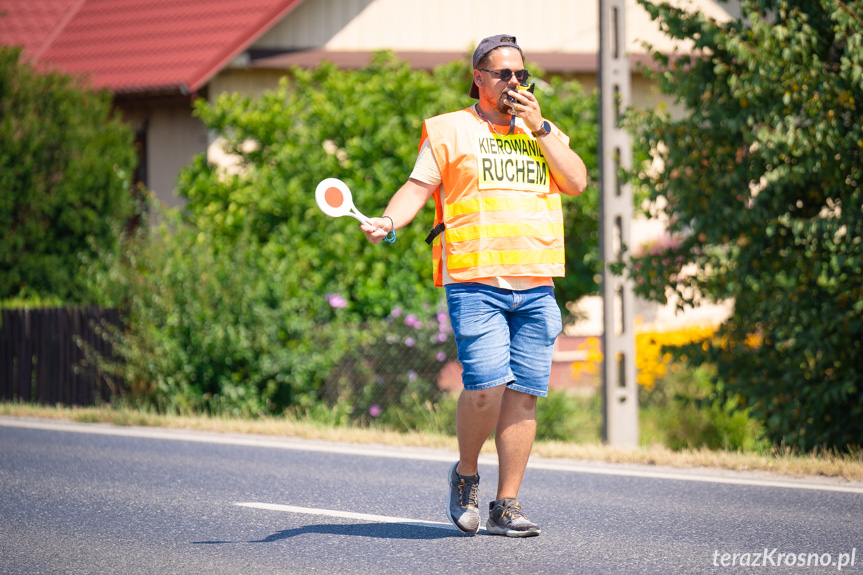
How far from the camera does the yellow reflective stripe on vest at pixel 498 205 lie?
196 inches

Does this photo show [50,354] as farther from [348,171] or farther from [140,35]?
[140,35]

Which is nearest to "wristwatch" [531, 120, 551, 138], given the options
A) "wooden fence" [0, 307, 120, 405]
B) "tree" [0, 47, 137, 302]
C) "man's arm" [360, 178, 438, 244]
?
"man's arm" [360, 178, 438, 244]

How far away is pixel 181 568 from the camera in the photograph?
15.5 feet

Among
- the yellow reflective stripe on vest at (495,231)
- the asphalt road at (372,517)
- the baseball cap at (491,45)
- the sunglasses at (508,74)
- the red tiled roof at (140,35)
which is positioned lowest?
the asphalt road at (372,517)

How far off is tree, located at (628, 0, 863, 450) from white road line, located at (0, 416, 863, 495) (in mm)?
1846

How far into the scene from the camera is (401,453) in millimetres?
8406

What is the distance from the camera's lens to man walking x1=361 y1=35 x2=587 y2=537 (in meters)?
4.97

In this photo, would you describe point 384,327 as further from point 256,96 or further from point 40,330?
point 256,96

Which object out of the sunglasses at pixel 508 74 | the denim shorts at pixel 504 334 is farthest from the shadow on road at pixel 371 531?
the sunglasses at pixel 508 74

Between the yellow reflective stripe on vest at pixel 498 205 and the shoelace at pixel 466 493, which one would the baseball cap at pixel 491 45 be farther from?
the shoelace at pixel 466 493

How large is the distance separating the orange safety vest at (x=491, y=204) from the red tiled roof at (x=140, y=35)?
11.5 meters

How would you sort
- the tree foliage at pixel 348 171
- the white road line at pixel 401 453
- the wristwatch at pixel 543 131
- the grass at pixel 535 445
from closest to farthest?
the wristwatch at pixel 543 131 < the white road line at pixel 401 453 < the grass at pixel 535 445 < the tree foliage at pixel 348 171

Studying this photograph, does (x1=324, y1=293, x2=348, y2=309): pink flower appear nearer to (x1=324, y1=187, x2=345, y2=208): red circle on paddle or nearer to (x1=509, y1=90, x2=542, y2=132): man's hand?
(x1=324, y1=187, x2=345, y2=208): red circle on paddle

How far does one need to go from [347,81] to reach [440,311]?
3443 millimetres
